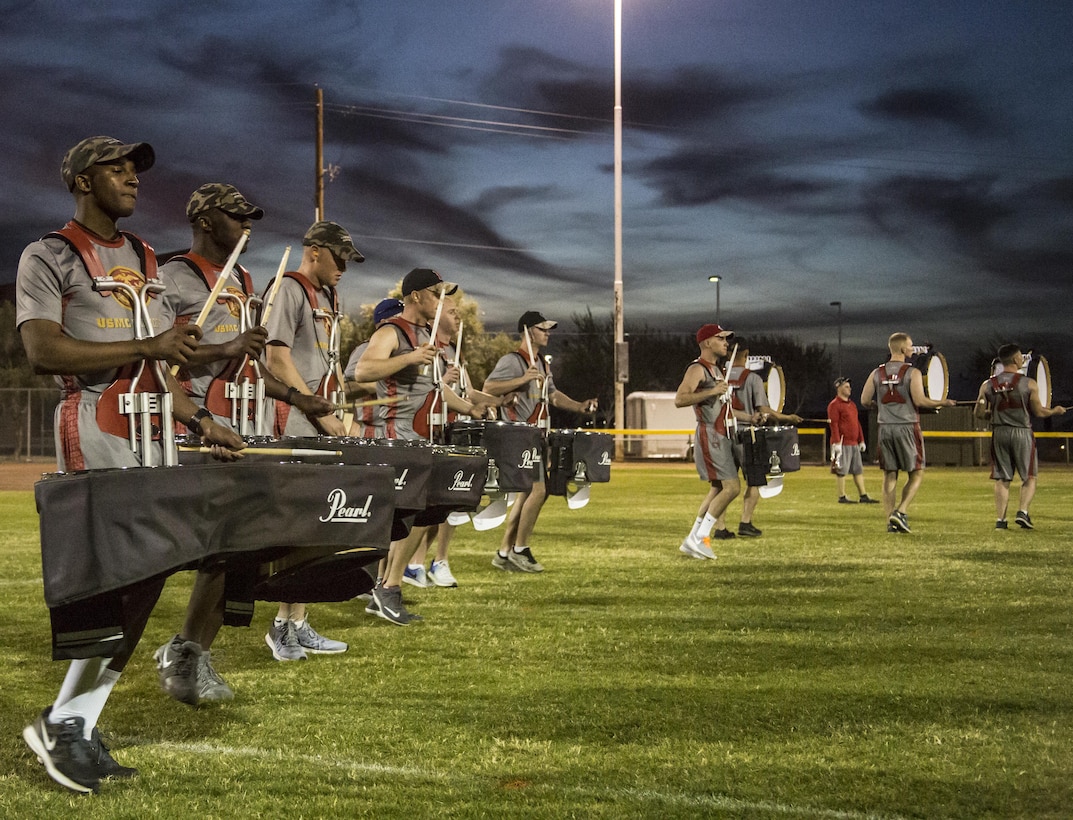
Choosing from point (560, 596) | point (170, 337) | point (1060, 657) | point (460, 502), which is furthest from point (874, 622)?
point (170, 337)

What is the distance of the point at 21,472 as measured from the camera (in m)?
31.2

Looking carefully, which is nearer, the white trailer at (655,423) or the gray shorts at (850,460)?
the gray shorts at (850,460)

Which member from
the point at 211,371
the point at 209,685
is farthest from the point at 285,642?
the point at 211,371

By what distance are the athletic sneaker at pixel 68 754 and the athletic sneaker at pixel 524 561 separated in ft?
22.4

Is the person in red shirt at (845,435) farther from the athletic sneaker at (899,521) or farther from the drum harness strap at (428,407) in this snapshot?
the drum harness strap at (428,407)

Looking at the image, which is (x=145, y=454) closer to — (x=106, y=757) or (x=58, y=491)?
(x=58, y=491)

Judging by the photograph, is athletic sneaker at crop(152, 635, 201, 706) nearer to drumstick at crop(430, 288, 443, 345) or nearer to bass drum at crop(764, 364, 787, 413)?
drumstick at crop(430, 288, 443, 345)

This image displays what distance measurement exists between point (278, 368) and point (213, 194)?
3.49 feet

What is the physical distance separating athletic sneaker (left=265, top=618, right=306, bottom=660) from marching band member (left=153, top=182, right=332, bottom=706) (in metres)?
0.90

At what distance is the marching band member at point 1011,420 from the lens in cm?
1506

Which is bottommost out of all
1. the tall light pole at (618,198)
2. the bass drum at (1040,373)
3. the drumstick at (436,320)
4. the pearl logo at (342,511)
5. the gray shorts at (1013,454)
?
the gray shorts at (1013,454)

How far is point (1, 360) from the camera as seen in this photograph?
4456 cm

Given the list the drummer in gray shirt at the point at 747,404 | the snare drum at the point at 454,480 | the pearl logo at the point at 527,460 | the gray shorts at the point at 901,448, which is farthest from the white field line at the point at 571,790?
the gray shorts at the point at 901,448

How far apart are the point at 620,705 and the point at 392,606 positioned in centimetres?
293
